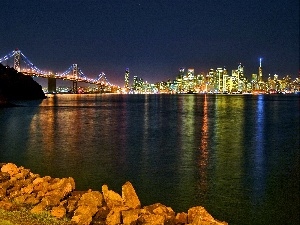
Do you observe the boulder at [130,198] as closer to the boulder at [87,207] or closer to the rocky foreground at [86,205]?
the rocky foreground at [86,205]

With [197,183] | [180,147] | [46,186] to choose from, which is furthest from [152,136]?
[46,186]

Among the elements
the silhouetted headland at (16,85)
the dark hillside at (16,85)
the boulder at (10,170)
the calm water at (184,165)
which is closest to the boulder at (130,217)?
the calm water at (184,165)

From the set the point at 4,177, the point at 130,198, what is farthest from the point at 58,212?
the point at 4,177

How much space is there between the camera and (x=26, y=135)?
2778cm

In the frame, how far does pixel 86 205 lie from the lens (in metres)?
7.21

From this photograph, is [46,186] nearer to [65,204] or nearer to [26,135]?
[65,204]

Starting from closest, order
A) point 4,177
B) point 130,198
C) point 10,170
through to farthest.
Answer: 1. point 130,198
2. point 4,177
3. point 10,170

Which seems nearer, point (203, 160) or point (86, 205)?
point (86, 205)

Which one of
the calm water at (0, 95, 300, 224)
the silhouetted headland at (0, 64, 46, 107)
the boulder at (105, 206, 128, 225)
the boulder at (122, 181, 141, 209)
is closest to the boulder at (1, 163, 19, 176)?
the calm water at (0, 95, 300, 224)

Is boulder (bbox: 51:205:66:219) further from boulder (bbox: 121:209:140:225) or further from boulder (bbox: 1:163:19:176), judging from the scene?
boulder (bbox: 1:163:19:176)

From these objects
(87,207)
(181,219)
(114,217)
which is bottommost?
(181,219)

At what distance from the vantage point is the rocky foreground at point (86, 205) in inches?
266

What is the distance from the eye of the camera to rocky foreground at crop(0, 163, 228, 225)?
6.75 meters

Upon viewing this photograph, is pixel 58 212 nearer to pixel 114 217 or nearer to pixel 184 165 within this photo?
pixel 114 217
